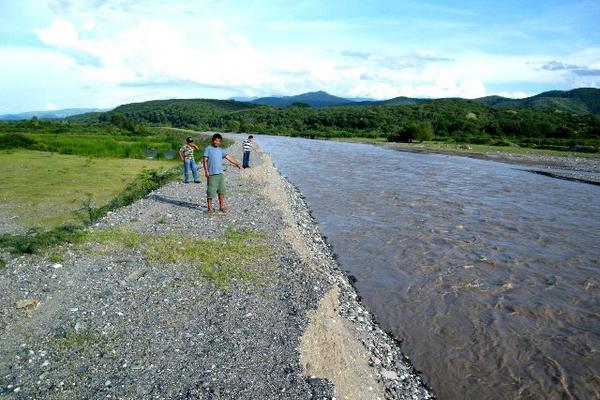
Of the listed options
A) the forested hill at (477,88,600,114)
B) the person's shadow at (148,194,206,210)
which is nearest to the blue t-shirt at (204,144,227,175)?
the person's shadow at (148,194,206,210)

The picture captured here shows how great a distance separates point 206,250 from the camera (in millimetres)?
11742

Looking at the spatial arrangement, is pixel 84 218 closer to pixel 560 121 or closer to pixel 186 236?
pixel 186 236

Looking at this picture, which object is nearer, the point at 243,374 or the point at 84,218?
the point at 243,374

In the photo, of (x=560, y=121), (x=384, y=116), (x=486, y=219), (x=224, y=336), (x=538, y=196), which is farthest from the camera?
(x=384, y=116)

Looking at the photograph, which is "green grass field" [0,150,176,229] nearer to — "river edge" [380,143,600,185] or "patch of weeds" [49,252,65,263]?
"patch of weeds" [49,252,65,263]

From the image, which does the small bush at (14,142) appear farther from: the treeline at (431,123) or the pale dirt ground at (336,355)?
the treeline at (431,123)

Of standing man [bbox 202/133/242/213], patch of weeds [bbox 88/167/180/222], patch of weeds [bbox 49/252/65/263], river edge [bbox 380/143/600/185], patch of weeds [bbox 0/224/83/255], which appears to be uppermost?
standing man [bbox 202/133/242/213]

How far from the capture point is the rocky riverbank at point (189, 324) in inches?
245

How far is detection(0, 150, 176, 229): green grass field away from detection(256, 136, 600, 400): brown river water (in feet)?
36.4

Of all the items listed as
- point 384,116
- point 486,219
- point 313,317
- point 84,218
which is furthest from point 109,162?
point 384,116

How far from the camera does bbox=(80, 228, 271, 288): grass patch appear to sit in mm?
10469

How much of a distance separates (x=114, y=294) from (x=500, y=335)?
323 inches

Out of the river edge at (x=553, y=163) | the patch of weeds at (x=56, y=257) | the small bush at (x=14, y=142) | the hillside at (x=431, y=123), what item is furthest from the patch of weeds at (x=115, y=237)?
the hillside at (x=431, y=123)

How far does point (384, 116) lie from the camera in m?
123
